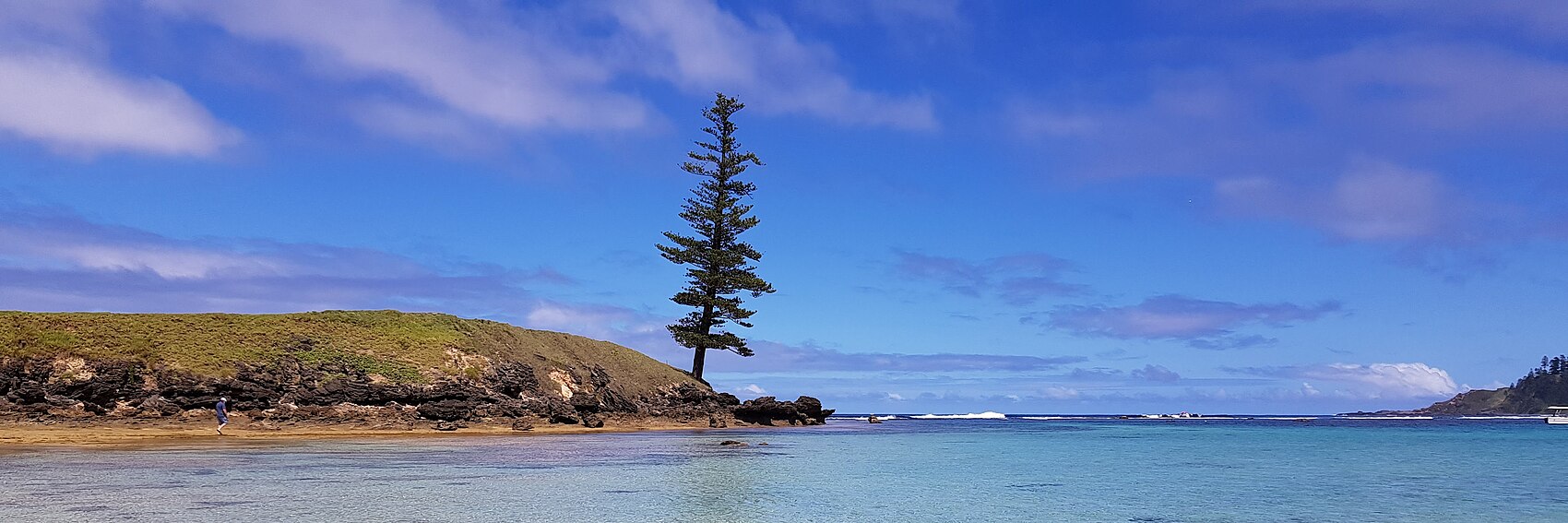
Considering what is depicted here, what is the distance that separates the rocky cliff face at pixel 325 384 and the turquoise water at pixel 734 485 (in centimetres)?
1491

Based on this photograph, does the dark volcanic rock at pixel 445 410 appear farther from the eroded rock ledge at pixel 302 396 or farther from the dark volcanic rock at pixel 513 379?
the dark volcanic rock at pixel 513 379

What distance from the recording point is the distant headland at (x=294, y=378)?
4784 centimetres

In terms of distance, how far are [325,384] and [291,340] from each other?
195 inches

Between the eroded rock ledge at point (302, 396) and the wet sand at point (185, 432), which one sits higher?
the eroded rock ledge at point (302, 396)

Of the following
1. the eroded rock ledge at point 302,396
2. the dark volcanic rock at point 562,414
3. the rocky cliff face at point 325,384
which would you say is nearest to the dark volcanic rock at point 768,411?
the rocky cliff face at point 325,384

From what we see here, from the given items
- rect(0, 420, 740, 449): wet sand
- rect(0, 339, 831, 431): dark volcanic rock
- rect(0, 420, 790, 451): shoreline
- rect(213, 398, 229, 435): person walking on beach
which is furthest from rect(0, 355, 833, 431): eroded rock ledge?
rect(213, 398, 229, 435): person walking on beach

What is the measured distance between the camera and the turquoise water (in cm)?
1783

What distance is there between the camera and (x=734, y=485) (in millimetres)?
23219

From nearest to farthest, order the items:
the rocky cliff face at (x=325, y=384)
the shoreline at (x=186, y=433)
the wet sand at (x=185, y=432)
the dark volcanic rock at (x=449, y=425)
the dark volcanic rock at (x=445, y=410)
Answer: the shoreline at (x=186, y=433)
the wet sand at (x=185, y=432)
the rocky cliff face at (x=325, y=384)
the dark volcanic rock at (x=449, y=425)
the dark volcanic rock at (x=445, y=410)

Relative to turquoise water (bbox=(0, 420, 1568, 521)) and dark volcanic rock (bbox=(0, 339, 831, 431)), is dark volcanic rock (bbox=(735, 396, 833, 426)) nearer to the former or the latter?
dark volcanic rock (bbox=(0, 339, 831, 431))

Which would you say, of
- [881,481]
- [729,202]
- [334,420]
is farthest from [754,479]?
[729,202]

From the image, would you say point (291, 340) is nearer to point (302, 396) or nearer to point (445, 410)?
point (302, 396)

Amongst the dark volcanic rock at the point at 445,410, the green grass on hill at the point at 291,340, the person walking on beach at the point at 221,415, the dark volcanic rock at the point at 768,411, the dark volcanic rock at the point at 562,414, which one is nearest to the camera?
the person walking on beach at the point at 221,415

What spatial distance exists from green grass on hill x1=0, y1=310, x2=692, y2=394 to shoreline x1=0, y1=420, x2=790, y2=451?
17.6 ft
